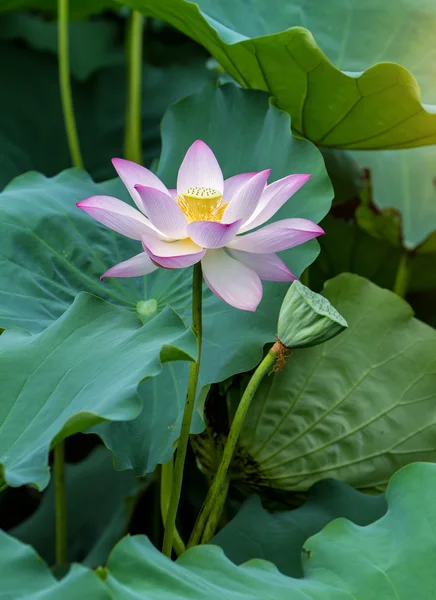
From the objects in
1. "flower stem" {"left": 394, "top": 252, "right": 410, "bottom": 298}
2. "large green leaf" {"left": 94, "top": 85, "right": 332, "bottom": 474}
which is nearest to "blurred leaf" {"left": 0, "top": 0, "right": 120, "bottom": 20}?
"large green leaf" {"left": 94, "top": 85, "right": 332, "bottom": 474}

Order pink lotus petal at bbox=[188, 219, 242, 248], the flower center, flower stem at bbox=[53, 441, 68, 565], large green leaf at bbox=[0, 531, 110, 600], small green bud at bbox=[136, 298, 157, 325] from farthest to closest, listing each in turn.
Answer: flower stem at bbox=[53, 441, 68, 565]
small green bud at bbox=[136, 298, 157, 325]
the flower center
pink lotus petal at bbox=[188, 219, 242, 248]
large green leaf at bbox=[0, 531, 110, 600]

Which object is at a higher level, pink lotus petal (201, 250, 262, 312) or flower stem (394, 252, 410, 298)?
pink lotus petal (201, 250, 262, 312)

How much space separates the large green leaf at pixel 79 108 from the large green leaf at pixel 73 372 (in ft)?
2.66

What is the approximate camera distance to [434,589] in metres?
0.61

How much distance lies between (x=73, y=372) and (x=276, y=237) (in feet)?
0.76

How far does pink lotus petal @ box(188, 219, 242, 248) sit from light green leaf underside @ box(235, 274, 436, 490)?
0.32 metres

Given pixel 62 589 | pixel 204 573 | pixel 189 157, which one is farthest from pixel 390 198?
pixel 62 589

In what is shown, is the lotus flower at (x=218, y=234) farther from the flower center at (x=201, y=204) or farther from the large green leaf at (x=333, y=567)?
the large green leaf at (x=333, y=567)

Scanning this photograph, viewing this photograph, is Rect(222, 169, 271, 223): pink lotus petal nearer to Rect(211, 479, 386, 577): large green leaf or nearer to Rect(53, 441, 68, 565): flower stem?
Rect(211, 479, 386, 577): large green leaf

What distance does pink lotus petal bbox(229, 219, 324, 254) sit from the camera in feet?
2.21

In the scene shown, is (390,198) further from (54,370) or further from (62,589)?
(62,589)

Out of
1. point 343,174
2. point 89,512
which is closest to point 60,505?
point 89,512

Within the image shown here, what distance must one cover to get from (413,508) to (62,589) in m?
0.33

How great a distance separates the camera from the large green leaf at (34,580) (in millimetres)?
504
